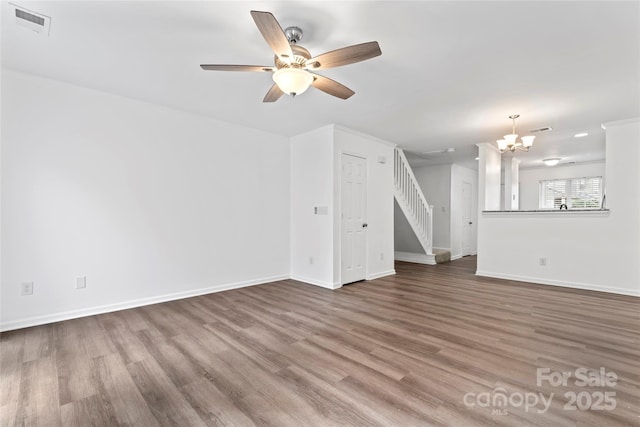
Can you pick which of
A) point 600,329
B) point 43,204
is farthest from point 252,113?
point 600,329

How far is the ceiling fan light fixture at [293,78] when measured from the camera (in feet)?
7.18

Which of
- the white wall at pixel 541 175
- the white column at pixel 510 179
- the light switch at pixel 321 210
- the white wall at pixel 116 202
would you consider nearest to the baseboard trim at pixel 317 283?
the white wall at pixel 116 202

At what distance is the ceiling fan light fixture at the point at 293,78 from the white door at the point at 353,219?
2.63 metres

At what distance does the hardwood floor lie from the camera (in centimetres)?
173

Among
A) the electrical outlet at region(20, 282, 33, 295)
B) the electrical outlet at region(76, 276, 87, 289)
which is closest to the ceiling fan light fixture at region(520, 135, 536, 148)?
the electrical outlet at region(76, 276, 87, 289)

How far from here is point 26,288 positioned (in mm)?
3031

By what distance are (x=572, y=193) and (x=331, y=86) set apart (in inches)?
364

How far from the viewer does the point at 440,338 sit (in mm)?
2725

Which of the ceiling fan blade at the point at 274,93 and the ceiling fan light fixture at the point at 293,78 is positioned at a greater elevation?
the ceiling fan blade at the point at 274,93

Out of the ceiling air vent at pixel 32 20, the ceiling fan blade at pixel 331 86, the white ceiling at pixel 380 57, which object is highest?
the ceiling air vent at pixel 32 20

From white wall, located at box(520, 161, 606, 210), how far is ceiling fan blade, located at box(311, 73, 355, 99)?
8724mm

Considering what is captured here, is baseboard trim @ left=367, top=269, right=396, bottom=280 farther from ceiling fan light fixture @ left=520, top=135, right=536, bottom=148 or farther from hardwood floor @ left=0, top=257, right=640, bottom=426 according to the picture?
ceiling fan light fixture @ left=520, top=135, right=536, bottom=148

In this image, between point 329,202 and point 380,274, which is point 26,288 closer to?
point 329,202

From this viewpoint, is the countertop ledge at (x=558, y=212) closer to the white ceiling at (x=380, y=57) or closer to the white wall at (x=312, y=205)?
the white ceiling at (x=380, y=57)
